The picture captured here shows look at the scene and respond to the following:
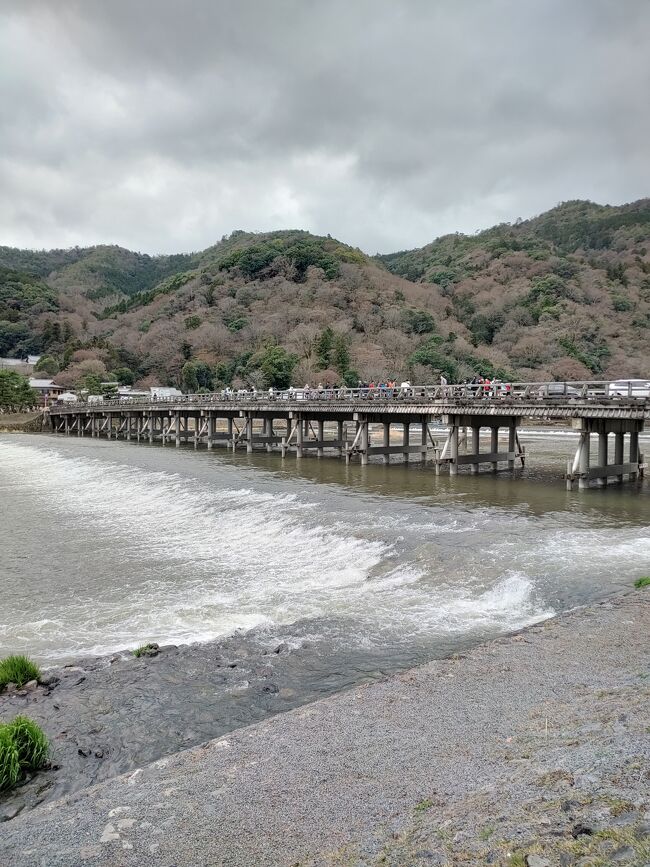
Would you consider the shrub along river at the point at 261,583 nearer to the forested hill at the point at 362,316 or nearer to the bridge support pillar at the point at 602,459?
the bridge support pillar at the point at 602,459

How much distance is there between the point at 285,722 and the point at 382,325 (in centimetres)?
8154

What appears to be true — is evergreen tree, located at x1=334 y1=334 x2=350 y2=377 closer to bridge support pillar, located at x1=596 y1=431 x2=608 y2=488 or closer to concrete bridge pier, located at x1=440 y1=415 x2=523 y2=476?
concrete bridge pier, located at x1=440 y1=415 x2=523 y2=476

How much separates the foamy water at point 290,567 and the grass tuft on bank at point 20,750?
2.83m

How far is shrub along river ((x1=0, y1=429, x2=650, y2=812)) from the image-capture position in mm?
6648

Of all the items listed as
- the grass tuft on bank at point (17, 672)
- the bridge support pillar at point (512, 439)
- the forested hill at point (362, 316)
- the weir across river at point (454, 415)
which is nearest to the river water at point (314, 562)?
the grass tuft on bank at point (17, 672)

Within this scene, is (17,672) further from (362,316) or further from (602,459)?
(362,316)

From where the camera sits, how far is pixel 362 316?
8656 centimetres

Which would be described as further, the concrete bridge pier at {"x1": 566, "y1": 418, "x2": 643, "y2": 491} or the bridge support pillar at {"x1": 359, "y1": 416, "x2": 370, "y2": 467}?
the bridge support pillar at {"x1": 359, "y1": 416, "x2": 370, "y2": 467}

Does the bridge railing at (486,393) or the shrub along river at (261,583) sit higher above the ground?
the bridge railing at (486,393)

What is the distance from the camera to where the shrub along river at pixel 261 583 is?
6648 millimetres

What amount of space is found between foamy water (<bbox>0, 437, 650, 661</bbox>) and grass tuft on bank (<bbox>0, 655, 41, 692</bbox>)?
969 millimetres

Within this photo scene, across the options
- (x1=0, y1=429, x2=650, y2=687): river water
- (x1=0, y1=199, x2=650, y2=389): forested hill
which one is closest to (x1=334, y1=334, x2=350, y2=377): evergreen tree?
(x1=0, y1=199, x2=650, y2=389): forested hill

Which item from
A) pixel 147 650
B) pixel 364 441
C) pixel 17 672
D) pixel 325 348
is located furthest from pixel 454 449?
pixel 325 348

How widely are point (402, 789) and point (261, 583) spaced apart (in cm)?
720
